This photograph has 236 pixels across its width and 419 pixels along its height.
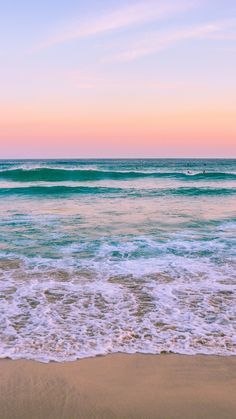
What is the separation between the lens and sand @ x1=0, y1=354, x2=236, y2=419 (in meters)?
3.10

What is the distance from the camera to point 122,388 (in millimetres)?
3414

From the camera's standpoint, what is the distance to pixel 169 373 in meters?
3.67

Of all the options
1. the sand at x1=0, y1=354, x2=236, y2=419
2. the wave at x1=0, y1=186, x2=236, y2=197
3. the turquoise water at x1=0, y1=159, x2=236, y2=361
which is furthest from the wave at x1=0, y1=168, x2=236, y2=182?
→ the sand at x1=0, y1=354, x2=236, y2=419

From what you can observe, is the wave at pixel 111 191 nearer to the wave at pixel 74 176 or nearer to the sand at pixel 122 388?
the wave at pixel 74 176

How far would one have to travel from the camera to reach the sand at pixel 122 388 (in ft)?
10.2

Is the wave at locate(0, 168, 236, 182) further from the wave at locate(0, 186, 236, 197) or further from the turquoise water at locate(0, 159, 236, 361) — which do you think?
the turquoise water at locate(0, 159, 236, 361)

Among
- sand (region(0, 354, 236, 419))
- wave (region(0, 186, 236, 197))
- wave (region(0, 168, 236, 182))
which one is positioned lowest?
sand (region(0, 354, 236, 419))

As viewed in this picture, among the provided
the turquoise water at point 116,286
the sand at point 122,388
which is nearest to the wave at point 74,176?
the turquoise water at point 116,286

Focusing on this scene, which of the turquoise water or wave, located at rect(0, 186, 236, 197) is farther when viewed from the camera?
wave, located at rect(0, 186, 236, 197)

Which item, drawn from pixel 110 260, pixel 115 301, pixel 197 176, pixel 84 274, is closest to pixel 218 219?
pixel 110 260

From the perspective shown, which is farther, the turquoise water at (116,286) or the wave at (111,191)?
the wave at (111,191)

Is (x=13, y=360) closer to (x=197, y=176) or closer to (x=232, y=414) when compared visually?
(x=232, y=414)

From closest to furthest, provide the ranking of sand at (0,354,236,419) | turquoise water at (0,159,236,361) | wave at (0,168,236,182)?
sand at (0,354,236,419), turquoise water at (0,159,236,361), wave at (0,168,236,182)

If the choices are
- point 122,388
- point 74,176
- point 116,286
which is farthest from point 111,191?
point 122,388
